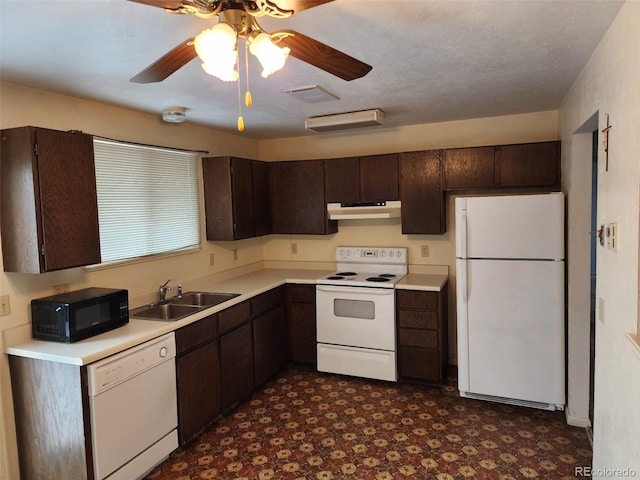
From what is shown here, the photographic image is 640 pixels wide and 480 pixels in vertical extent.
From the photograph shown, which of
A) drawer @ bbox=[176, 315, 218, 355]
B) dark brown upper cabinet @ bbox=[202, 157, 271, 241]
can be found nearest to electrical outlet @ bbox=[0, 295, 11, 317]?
drawer @ bbox=[176, 315, 218, 355]

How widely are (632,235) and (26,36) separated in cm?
260

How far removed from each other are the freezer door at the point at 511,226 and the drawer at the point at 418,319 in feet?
2.10

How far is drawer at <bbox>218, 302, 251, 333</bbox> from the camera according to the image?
3195mm

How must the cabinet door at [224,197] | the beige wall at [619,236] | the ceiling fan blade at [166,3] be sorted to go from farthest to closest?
the cabinet door at [224,197], the beige wall at [619,236], the ceiling fan blade at [166,3]

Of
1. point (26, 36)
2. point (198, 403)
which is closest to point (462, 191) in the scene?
point (198, 403)

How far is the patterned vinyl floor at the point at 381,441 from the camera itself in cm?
256

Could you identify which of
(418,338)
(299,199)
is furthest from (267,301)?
(418,338)

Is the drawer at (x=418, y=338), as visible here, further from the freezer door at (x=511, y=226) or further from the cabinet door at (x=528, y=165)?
the cabinet door at (x=528, y=165)

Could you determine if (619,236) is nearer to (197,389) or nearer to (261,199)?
(197,389)

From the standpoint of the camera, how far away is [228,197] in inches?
152

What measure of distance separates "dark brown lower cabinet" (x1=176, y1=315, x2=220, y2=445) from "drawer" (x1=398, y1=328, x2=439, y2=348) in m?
1.59

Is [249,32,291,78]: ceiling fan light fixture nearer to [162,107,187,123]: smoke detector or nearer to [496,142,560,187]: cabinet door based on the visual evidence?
[162,107,187,123]: smoke detector

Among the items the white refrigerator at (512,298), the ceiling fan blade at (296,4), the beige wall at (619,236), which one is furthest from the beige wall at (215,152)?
the ceiling fan blade at (296,4)

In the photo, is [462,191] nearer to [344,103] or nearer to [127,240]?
[344,103]
